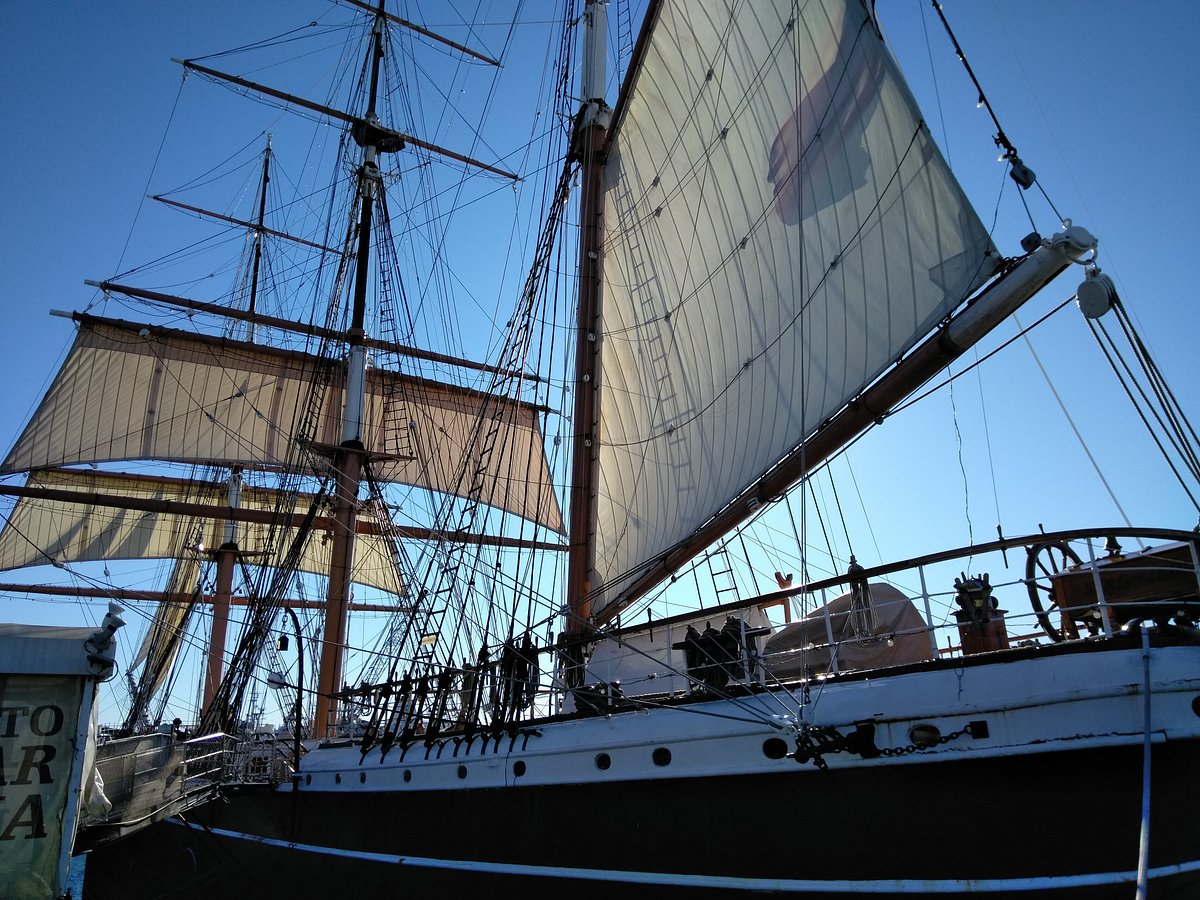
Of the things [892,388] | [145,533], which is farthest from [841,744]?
[145,533]

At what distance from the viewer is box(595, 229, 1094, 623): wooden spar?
6789mm

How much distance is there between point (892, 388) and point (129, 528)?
141 feet

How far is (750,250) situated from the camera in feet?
34.5

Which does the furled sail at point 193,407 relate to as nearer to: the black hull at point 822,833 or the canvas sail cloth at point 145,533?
the canvas sail cloth at point 145,533

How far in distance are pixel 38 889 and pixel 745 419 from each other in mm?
7679

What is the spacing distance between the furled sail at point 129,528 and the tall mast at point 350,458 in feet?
45.2

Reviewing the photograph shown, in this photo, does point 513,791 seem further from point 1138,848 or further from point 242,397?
point 242,397

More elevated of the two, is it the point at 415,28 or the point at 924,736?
the point at 415,28

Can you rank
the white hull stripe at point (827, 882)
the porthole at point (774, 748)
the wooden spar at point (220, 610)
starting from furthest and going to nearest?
the wooden spar at point (220, 610), the porthole at point (774, 748), the white hull stripe at point (827, 882)

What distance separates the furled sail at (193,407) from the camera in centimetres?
3033

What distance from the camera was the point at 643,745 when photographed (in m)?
7.26

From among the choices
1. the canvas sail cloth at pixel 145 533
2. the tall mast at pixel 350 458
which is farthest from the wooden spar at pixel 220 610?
the tall mast at pixel 350 458

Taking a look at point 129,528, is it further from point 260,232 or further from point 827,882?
point 827,882

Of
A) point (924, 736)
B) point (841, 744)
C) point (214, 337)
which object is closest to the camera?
point (924, 736)
